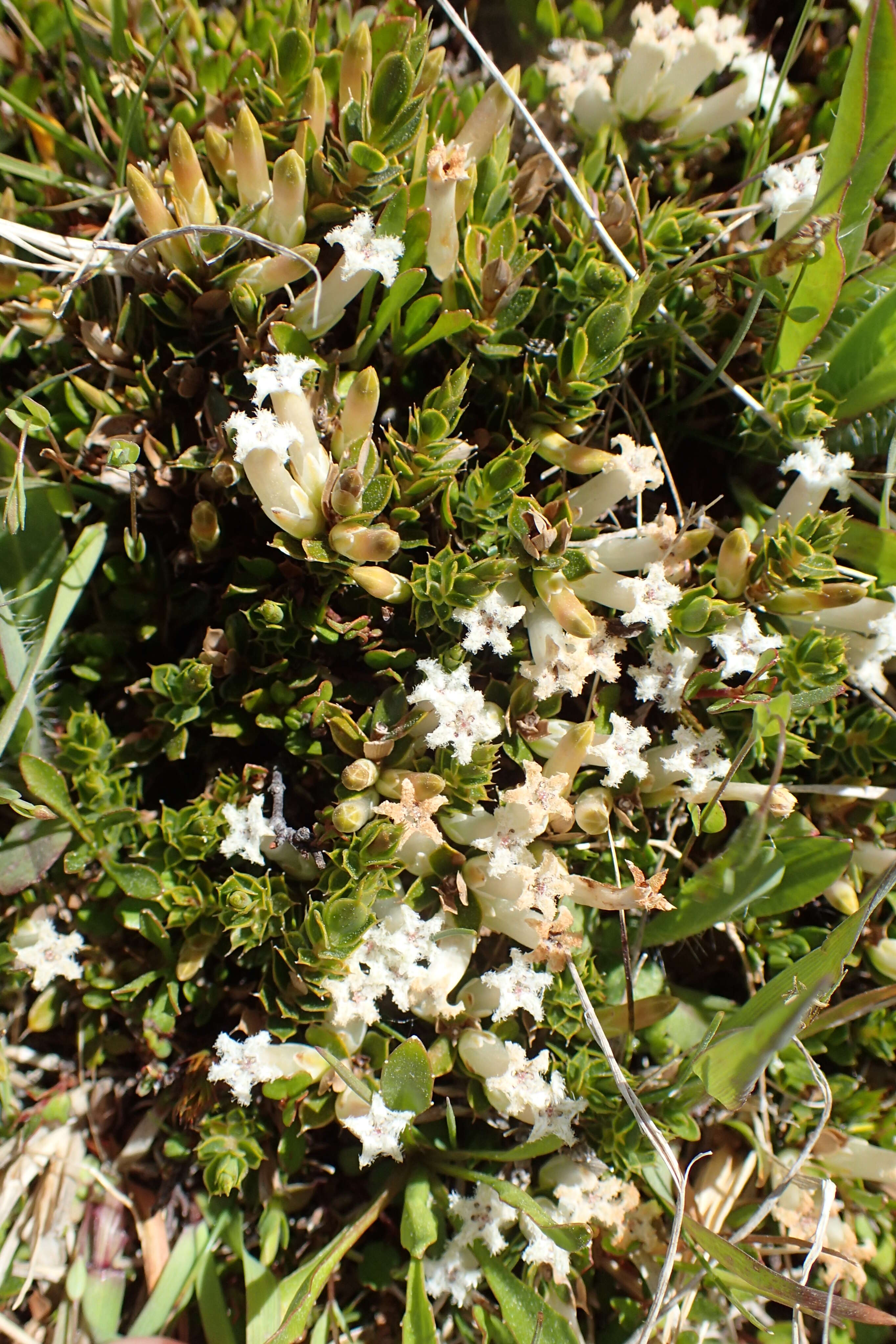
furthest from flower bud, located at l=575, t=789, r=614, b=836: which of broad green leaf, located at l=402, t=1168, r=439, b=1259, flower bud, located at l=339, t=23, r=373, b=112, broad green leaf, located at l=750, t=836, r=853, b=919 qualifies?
flower bud, located at l=339, t=23, r=373, b=112

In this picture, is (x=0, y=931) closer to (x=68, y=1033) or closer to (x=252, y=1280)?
(x=68, y=1033)

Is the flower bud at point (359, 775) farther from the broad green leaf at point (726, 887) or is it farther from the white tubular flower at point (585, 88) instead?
the white tubular flower at point (585, 88)

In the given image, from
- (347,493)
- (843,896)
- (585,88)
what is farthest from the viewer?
(585,88)

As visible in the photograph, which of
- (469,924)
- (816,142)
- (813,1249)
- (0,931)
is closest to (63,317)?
(0,931)

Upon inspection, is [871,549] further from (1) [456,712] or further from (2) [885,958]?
(1) [456,712]

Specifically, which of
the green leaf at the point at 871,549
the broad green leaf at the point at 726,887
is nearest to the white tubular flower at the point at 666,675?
the broad green leaf at the point at 726,887

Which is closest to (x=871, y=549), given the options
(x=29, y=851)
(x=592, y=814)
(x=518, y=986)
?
(x=592, y=814)

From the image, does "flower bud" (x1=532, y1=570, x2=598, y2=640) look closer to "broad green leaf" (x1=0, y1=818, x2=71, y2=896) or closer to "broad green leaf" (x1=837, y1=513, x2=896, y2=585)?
"broad green leaf" (x1=837, y1=513, x2=896, y2=585)
